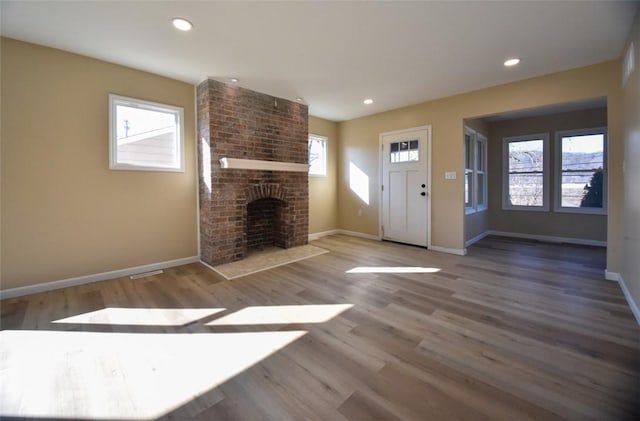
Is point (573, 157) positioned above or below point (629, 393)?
above

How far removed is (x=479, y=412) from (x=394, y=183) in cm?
405

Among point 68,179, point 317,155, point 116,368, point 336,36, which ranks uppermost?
point 336,36

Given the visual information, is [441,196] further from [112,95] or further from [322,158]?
[112,95]

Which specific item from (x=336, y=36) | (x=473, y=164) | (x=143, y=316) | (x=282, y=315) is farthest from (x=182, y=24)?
(x=473, y=164)

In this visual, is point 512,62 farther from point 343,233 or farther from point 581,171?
point 343,233

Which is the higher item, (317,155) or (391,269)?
(317,155)

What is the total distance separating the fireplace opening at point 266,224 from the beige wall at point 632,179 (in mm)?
4037

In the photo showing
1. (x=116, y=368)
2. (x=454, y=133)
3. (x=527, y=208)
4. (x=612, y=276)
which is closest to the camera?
(x=116, y=368)

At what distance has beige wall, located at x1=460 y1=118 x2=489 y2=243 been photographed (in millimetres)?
4852

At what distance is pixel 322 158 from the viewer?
5.73m

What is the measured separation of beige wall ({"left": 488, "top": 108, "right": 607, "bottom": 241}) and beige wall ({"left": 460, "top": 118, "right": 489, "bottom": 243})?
0.69 feet

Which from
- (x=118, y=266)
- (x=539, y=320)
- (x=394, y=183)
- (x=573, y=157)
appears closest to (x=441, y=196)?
(x=394, y=183)

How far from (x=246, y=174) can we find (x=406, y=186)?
9.19 feet

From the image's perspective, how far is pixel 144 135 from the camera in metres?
3.41
